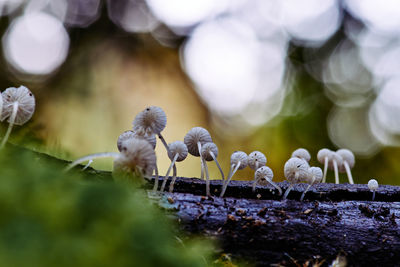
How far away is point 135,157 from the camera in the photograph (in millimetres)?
1290

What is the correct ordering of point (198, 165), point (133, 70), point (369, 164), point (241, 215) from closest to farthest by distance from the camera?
point (241, 215) < point (369, 164) < point (198, 165) < point (133, 70)

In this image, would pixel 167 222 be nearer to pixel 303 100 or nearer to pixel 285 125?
pixel 285 125

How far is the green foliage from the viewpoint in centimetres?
60

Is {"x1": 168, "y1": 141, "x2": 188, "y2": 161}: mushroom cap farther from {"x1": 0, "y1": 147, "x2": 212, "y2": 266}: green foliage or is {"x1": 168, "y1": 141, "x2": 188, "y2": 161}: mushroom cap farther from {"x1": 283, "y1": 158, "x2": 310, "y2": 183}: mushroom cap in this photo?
{"x1": 0, "y1": 147, "x2": 212, "y2": 266}: green foliage

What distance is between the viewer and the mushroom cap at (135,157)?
4.18 ft

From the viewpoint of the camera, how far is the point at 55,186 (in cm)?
77

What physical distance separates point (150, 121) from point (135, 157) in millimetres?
413

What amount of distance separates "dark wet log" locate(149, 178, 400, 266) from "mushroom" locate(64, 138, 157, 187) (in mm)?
195

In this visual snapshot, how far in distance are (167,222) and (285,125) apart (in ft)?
15.4

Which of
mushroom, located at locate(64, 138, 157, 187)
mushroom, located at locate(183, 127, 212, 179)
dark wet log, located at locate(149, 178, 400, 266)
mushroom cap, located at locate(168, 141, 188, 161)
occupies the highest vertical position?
mushroom, located at locate(183, 127, 212, 179)

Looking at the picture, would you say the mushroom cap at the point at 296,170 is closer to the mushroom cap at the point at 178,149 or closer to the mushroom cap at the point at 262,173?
the mushroom cap at the point at 262,173

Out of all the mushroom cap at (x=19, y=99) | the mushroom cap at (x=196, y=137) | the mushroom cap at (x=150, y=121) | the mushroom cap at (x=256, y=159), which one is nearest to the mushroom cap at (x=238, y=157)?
the mushroom cap at (x=256, y=159)

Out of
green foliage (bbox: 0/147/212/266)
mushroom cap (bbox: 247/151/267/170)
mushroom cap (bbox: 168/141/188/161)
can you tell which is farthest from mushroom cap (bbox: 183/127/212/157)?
green foliage (bbox: 0/147/212/266)

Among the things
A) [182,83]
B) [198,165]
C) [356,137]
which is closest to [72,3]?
[182,83]
